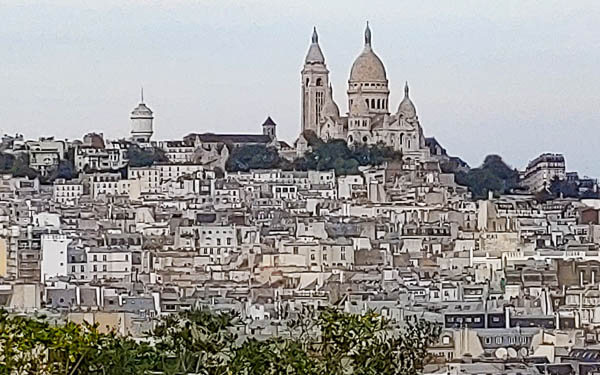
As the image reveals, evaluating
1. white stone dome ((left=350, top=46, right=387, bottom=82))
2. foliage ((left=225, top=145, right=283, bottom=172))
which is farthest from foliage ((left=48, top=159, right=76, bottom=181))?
white stone dome ((left=350, top=46, right=387, bottom=82))

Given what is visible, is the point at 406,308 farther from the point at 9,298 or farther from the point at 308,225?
the point at 308,225

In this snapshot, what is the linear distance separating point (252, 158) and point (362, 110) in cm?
299

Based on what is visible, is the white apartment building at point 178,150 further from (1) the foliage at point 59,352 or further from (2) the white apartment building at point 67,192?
(1) the foliage at point 59,352

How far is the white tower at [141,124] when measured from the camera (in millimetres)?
44562

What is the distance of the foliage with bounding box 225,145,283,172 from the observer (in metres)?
41.6

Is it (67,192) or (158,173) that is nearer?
(67,192)

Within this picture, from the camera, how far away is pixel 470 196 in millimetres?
38312

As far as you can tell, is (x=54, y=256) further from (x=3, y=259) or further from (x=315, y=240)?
(x=315, y=240)

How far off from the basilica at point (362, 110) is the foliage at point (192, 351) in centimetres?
3563

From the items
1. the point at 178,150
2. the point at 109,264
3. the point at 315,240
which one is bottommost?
the point at 109,264

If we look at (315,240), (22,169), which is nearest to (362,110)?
(22,169)

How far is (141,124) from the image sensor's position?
44875mm

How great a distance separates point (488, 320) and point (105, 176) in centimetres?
2103

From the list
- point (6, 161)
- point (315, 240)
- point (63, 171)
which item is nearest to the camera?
point (315, 240)
